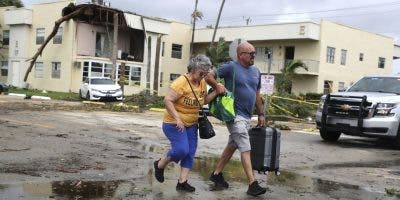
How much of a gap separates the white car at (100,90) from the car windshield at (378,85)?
715 inches

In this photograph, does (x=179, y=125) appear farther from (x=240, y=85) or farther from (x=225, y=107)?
(x=240, y=85)

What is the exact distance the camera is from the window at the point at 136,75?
148 ft

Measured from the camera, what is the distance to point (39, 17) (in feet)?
153

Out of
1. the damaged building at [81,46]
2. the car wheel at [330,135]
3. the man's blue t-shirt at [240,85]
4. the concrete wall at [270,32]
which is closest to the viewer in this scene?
the man's blue t-shirt at [240,85]

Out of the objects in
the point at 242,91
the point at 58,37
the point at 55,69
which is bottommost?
the point at 55,69

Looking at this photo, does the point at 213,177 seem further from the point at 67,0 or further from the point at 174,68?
the point at 174,68

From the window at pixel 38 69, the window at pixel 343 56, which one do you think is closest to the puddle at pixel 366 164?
the window at pixel 343 56

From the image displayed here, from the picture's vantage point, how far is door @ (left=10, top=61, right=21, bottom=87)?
48.3 meters

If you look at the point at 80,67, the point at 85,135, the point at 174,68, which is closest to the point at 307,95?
the point at 174,68

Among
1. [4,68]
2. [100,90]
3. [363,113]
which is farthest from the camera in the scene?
[4,68]

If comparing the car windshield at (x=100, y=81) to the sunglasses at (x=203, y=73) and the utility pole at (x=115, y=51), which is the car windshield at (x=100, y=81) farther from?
the sunglasses at (x=203, y=73)

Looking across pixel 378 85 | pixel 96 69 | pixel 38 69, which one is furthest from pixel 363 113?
pixel 38 69

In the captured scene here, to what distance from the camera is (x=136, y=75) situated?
45.6 meters

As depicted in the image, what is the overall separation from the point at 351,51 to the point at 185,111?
45502 mm
